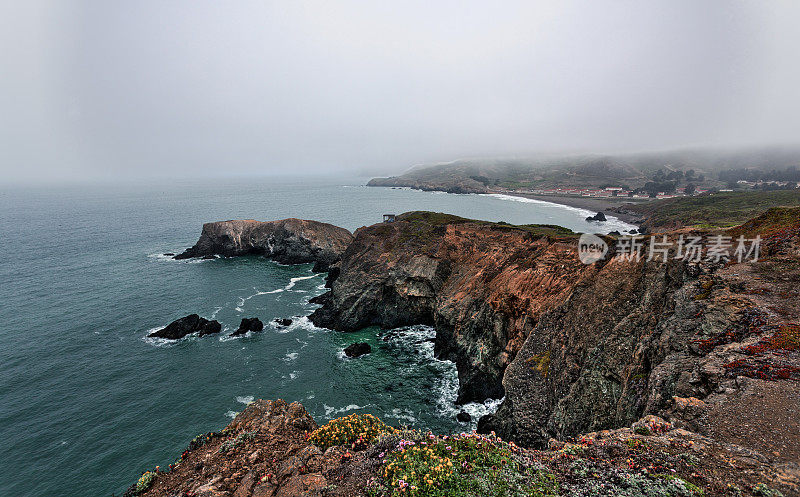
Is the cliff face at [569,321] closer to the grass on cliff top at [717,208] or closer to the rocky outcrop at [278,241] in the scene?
the rocky outcrop at [278,241]

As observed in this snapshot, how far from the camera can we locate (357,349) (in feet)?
144

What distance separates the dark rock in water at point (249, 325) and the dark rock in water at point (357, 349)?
1527cm

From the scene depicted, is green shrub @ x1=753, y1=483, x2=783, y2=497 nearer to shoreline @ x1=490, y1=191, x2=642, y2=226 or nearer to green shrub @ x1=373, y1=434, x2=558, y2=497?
green shrub @ x1=373, y1=434, x2=558, y2=497

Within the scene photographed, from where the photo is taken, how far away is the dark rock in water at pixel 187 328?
4669 centimetres

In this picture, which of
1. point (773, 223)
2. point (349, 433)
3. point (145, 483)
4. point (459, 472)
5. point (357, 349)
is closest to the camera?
point (459, 472)

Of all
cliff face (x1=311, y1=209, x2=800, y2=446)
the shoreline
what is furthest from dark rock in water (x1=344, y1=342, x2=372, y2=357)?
the shoreline

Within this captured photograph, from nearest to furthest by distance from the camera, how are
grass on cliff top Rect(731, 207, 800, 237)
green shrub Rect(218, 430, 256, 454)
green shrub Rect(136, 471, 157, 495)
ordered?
green shrub Rect(136, 471, 157, 495) < green shrub Rect(218, 430, 256, 454) < grass on cliff top Rect(731, 207, 800, 237)

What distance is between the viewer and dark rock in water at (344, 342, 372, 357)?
1716 inches

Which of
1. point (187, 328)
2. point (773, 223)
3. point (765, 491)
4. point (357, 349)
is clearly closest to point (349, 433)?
point (765, 491)

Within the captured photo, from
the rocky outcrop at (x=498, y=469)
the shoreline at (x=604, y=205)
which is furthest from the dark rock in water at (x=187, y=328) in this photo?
the shoreline at (x=604, y=205)

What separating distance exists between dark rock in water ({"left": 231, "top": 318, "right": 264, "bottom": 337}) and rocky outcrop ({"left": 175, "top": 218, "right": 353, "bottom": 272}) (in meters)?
34.0

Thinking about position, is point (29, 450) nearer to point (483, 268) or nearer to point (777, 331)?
point (483, 268)

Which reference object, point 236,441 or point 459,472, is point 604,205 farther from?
point 236,441

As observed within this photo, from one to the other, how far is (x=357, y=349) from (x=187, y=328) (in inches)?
1048
